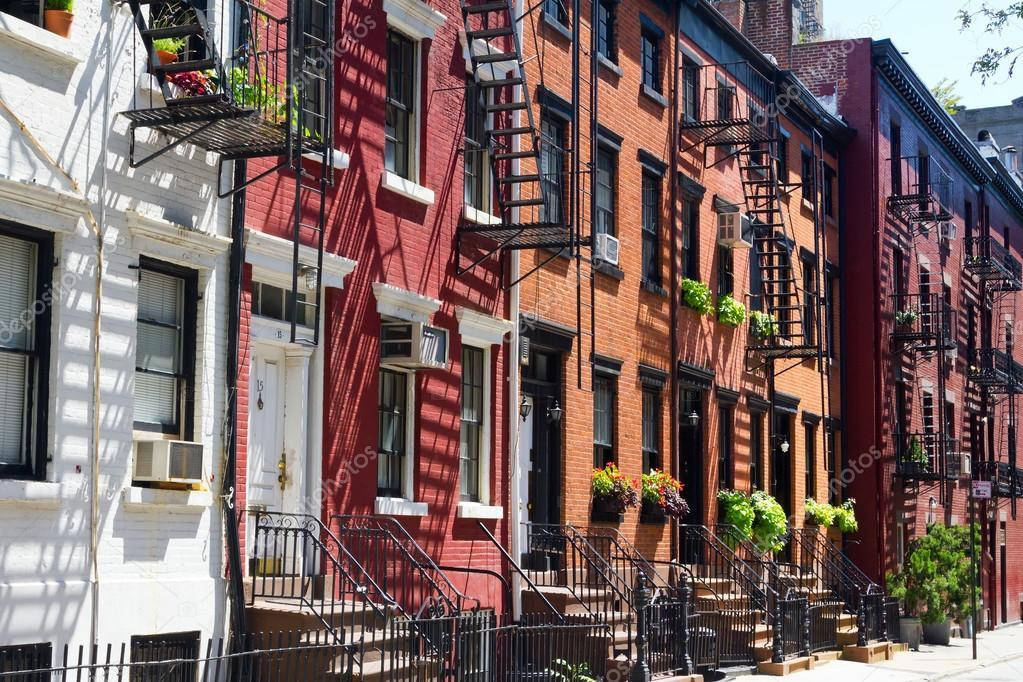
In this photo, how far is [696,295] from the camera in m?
24.0

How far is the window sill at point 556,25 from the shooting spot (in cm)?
1984

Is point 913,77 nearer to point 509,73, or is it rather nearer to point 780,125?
point 780,125

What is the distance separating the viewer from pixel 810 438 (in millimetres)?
30391

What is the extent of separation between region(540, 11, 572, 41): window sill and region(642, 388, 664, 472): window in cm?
545

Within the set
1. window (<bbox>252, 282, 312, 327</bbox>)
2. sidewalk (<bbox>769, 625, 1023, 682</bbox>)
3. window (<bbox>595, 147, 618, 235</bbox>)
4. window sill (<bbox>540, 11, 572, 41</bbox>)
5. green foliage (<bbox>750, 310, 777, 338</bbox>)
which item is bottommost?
sidewalk (<bbox>769, 625, 1023, 682</bbox>)

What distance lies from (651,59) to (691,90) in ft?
5.89

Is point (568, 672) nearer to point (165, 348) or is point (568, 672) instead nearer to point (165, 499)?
point (165, 499)

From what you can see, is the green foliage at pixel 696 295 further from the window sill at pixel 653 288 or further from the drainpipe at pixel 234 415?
the drainpipe at pixel 234 415

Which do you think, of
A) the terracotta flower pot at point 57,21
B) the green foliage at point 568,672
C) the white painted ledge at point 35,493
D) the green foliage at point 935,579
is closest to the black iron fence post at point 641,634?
the green foliage at point 568,672

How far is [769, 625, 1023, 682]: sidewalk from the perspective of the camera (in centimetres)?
2148

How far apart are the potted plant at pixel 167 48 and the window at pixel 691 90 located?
1368cm

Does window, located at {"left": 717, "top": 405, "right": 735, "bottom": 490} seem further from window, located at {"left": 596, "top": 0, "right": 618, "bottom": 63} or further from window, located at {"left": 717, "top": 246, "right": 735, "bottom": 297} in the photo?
window, located at {"left": 596, "top": 0, "right": 618, "bottom": 63}

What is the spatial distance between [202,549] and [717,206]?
1514 cm

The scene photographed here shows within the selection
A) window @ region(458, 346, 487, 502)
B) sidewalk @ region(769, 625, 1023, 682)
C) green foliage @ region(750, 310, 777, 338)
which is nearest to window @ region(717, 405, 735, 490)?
green foliage @ region(750, 310, 777, 338)
